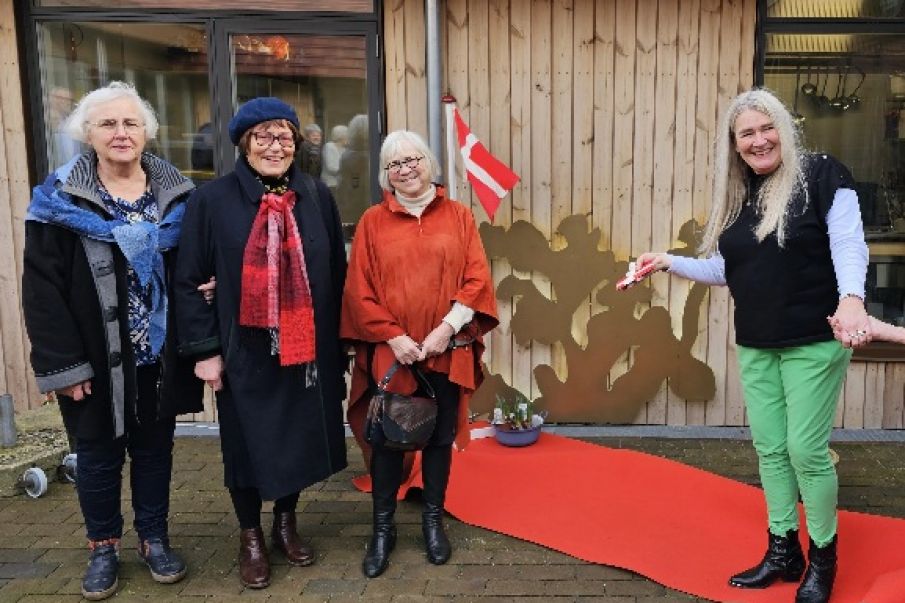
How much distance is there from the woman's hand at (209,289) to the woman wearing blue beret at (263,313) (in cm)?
2

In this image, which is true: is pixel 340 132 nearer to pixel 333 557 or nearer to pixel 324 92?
pixel 324 92

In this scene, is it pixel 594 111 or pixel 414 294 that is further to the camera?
pixel 594 111

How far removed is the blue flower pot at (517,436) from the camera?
15.3 ft

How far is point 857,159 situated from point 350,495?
3618 mm

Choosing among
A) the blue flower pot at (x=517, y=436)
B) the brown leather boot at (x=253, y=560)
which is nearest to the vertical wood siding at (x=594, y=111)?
the blue flower pot at (x=517, y=436)

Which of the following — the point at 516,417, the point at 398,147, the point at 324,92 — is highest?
the point at 324,92

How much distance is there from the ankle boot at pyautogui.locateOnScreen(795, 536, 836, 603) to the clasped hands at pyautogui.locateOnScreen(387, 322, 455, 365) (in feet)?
5.01

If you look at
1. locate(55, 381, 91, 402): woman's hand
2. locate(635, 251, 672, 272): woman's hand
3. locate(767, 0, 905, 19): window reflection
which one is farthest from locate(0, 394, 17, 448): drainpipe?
locate(767, 0, 905, 19): window reflection

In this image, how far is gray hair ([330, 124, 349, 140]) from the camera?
16.5 feet

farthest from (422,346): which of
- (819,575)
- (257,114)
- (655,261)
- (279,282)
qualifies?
(819,575)

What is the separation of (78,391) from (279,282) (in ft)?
2.67

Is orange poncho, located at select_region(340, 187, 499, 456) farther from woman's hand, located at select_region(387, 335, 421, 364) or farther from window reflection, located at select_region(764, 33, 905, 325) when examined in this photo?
window reflection, located at select_region(764, 33, 905, 325)

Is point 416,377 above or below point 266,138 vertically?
below

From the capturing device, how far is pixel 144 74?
16.5ft
